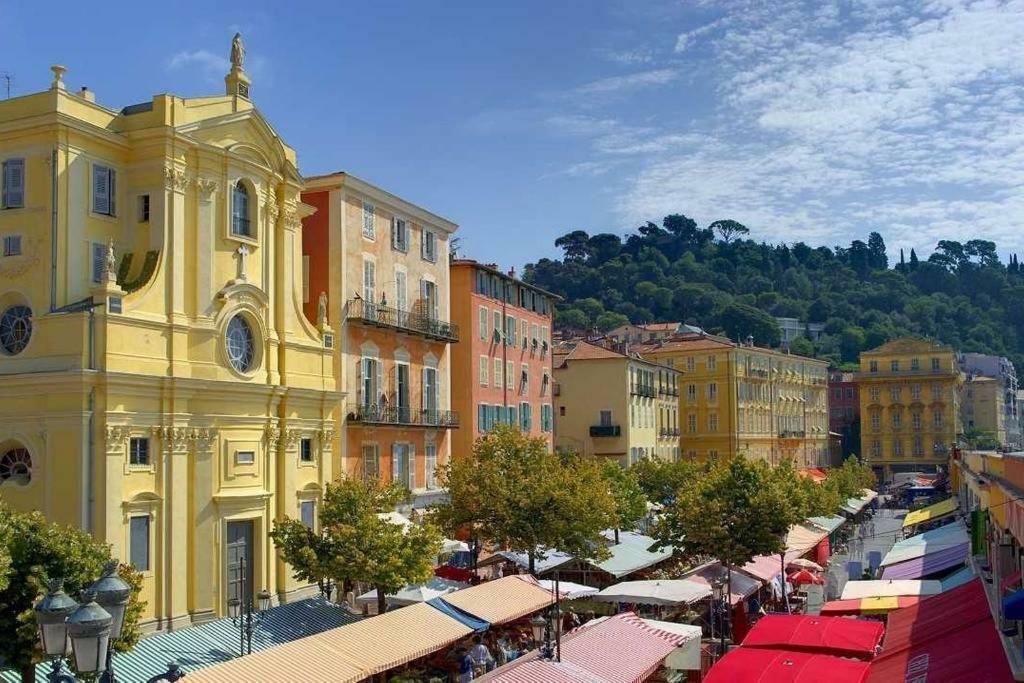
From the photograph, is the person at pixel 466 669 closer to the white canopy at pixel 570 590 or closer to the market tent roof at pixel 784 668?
the white canopy at pixel 570 590

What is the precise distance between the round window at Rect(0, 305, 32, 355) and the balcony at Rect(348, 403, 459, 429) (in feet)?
44.2

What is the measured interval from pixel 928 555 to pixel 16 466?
30.8 meters

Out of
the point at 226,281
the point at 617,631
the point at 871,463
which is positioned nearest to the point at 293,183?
the point at 226,281

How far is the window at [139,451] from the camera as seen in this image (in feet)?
99.5

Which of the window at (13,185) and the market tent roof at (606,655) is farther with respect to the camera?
the window at (13,185)

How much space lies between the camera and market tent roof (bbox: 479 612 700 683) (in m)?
24.6

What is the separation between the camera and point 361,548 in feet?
99.9

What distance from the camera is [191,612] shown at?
3181 cm

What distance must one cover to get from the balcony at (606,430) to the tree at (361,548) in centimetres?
4337

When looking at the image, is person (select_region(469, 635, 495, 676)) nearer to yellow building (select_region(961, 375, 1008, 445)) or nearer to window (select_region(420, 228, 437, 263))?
window (select_region(420, 228, 437, 263))

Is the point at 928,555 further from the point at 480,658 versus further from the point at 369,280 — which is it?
the point at 369,280

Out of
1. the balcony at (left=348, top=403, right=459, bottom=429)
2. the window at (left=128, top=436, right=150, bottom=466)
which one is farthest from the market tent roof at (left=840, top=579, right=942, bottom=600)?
the window at (left=128, top=436, right=150, bottom=466)

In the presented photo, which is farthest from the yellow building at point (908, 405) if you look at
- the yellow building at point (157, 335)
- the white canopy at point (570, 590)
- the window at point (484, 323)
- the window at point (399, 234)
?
the yellow building at point (157, 335)


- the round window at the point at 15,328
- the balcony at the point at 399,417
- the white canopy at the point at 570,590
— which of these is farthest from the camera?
the balcony at the point at 399,417
